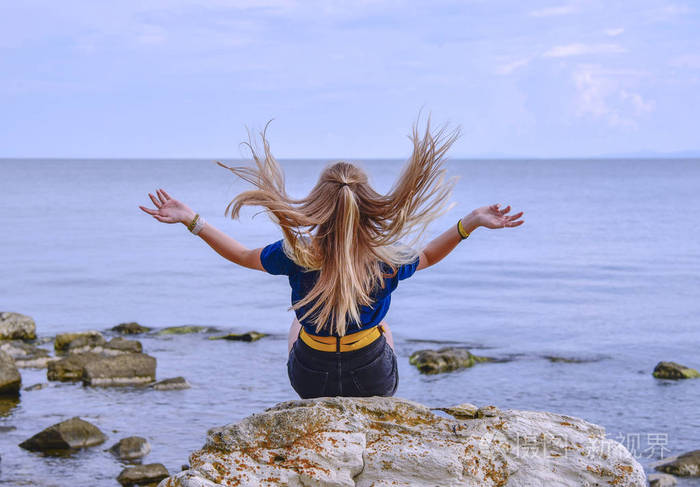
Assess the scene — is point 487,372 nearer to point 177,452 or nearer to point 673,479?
point 673,479

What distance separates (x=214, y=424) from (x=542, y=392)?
17.6ft

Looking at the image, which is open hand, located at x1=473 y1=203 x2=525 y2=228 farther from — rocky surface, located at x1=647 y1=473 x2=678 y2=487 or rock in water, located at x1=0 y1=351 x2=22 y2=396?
rock in water, located at x1=0 y1=351 x2=22 y2=396

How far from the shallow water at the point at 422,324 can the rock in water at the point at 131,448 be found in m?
0.12

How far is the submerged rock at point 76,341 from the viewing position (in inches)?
594

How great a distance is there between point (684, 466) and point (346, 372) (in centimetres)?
541

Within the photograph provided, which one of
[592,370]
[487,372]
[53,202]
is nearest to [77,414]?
[487,372]

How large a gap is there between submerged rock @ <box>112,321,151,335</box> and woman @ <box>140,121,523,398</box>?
1317 cm

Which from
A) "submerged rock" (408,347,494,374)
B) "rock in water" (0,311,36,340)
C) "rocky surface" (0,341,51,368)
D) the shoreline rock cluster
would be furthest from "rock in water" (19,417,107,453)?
"rock in water" (0,311,36,340)

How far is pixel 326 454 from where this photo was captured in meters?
4.07

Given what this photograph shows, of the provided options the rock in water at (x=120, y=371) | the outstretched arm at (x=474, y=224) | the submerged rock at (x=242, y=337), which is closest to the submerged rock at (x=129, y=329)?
the submerged rock at (x=242, y=337)

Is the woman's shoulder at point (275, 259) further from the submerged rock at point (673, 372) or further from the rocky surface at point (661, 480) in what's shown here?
the submerged rock at point (673, 372)

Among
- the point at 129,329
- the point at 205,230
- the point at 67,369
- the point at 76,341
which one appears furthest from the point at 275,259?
the point at 129,329

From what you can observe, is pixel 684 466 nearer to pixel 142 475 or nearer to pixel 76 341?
pixel 142 475

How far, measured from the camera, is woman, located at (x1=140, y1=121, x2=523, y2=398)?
4930 millimetres
